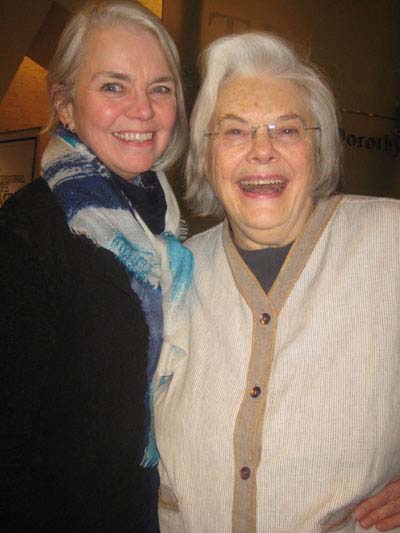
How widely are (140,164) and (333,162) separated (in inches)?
29.3

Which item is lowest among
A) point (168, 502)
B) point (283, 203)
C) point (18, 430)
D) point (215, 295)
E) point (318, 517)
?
point (168, 502)

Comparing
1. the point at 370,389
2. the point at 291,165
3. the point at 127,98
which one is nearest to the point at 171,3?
the point at 127,98

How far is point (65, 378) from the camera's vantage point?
55.3 inches

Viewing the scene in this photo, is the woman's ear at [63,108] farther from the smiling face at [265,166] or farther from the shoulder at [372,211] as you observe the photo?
the shoulder at [372,211]

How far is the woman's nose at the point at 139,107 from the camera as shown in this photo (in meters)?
1.69

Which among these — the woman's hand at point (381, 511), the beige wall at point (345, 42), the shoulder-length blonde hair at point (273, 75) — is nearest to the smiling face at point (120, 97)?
the shoulder-length blonde hair at point (273, 75)

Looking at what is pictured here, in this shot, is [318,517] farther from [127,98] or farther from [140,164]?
[127,98]

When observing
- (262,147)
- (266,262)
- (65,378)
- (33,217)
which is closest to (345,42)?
(262,147)

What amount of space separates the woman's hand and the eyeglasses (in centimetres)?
114

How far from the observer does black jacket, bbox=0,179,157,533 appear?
1.30 meters

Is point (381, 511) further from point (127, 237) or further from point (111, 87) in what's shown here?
point (111, 87)

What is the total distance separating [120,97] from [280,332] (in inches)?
Answer: 40.6

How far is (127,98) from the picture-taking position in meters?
1.69

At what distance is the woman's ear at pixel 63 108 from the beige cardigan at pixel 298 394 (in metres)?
0.88
